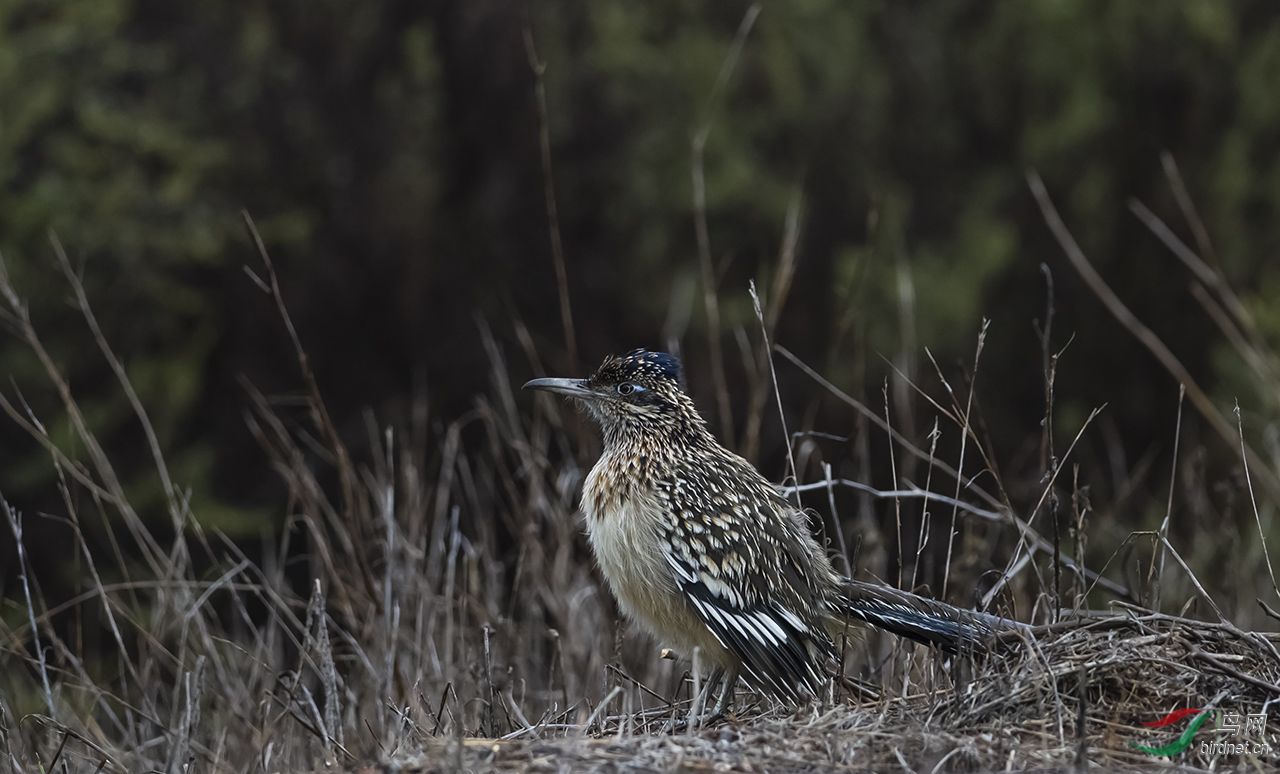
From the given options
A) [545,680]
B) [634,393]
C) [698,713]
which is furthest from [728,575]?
[545,680]

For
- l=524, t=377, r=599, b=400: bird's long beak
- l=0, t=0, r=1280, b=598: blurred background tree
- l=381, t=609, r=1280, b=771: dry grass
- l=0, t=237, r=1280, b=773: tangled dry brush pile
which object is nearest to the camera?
l=381, t=609, r=1280, b=771: dry grass

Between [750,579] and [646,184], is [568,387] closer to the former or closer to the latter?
[750,579]

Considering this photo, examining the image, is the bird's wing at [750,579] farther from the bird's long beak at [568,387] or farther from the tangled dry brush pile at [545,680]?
the bird's long beak at [568,387]

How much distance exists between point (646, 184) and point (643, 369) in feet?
17.6

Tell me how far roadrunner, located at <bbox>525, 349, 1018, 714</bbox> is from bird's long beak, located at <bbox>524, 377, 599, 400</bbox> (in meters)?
0.07

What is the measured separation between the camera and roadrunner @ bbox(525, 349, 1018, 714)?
3961mm

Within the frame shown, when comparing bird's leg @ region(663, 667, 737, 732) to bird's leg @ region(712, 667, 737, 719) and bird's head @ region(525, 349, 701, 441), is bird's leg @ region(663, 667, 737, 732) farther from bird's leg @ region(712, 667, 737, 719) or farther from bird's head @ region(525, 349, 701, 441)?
bird's head @ region(525, 349, 701, 441)

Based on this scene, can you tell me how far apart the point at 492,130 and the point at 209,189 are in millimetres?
1828

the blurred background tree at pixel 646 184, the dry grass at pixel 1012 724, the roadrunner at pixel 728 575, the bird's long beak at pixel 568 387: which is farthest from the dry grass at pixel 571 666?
the blurred background tree at pixel 646 184

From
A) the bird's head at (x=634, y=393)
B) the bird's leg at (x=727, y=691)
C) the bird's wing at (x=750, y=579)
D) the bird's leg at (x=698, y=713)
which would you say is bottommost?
the bird's leg at (x=727, y=691)

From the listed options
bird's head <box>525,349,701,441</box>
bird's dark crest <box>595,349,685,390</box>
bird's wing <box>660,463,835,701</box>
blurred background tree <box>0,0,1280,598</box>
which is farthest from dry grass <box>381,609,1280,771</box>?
blurred background tree <box>0,0,1280,598</box>

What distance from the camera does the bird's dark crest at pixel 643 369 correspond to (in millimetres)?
4742

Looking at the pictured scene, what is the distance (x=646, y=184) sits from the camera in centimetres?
998

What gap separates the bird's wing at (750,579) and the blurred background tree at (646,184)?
496 centimetres
